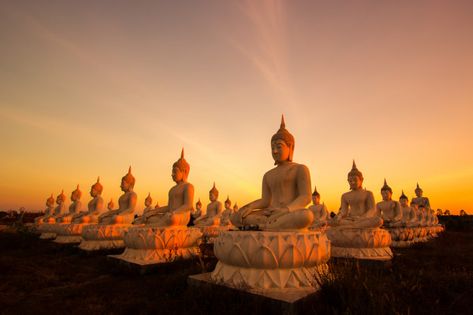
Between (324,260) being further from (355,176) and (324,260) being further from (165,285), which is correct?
(355,176)

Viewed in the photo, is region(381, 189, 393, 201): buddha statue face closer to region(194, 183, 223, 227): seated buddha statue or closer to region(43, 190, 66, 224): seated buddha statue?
region(194, 183, 223, 227): seated buddha statue

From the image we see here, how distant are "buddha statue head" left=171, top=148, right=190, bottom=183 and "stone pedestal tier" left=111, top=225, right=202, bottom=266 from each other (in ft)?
5.28

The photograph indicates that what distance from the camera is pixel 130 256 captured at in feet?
24.4

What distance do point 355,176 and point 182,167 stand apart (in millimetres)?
5468

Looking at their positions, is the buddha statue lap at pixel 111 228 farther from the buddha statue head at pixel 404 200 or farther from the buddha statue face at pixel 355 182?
the buddha statue head at pixel 404 200

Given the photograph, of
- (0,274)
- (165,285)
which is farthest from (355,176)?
(0,274)

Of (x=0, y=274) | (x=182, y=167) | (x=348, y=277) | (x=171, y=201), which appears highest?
(x=182, y=167)

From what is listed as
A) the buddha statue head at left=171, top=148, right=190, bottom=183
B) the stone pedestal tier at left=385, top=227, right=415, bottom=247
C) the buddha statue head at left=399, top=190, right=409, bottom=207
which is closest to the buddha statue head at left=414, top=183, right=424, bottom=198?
the buddha statue head at left=399, top=190, right=409, bottom=207

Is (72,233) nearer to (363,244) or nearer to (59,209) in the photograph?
(59,209)

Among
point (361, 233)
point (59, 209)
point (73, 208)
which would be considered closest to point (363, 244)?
point (361, 233)

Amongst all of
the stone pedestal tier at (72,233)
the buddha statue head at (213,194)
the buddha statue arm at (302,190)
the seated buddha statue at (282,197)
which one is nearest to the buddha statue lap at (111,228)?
the stone pedestal tier at (72,233)

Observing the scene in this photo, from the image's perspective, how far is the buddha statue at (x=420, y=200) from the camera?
76.1 ft

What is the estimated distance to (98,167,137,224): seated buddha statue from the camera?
10.4 metres

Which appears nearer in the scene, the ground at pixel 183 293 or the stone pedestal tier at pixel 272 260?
the ground at pixel 183 293
